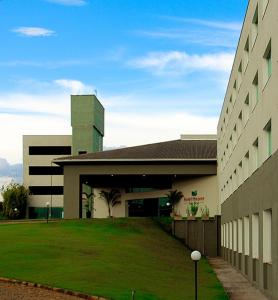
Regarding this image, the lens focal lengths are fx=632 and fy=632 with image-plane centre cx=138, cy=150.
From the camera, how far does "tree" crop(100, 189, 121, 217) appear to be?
305ft

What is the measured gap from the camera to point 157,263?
38.6 m

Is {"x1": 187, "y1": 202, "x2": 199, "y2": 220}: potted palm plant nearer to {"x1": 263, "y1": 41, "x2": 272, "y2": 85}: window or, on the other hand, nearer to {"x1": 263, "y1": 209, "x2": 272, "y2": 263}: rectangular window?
{"x1": 263, "y1": 209, "x2": 272, "y2": 263}: rectangular window

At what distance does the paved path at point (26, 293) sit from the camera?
23.9 metres

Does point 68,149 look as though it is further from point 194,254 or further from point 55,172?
point 194,254

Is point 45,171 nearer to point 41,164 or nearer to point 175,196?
point 41,164

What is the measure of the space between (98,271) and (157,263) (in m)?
8.47

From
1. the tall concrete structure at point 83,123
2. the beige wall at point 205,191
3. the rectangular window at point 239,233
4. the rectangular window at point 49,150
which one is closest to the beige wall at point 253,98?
the rectangular window at point 239,233

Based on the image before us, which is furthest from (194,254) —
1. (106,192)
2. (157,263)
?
(106,192)

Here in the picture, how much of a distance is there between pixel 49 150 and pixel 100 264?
82.3 m

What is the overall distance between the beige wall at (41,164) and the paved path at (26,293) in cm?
8775

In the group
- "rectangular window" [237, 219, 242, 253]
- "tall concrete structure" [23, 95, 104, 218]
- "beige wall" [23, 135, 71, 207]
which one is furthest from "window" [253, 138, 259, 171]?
"beige wall" [23, 135, 71, 207]

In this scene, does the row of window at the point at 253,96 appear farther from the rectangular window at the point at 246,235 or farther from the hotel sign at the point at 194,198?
the hotel sign at the point at 194,198

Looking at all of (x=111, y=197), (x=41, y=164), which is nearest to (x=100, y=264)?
(x=111, y=197)

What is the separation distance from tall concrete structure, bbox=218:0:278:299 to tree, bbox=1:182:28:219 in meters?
66.3
